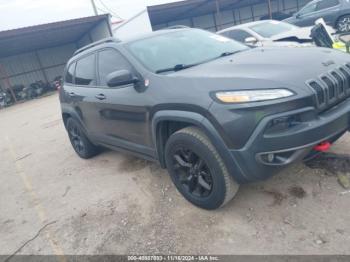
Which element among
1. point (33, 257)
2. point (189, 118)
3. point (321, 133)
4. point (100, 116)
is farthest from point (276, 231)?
point (100, 116)

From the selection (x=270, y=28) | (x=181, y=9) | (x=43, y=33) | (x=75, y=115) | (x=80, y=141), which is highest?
(x=43, y=33)

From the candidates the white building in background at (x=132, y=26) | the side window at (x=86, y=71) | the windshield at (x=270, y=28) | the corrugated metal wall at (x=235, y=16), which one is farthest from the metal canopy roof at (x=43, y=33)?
the side window at (x=86, y=71)

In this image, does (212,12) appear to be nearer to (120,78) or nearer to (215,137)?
(120,78)

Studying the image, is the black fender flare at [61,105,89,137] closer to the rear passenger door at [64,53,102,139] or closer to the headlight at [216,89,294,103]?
the rear passenger door at [64,53,102,139]

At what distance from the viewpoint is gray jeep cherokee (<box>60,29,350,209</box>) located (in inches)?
96.2

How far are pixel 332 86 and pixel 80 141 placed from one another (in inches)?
162

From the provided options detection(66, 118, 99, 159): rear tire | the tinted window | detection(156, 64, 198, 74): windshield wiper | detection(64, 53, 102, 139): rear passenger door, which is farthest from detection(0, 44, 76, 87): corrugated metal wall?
detection(156, 64, 198, 74): windshield wiper

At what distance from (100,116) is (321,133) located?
2.74 m

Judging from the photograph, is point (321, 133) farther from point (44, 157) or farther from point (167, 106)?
point (44, 157)

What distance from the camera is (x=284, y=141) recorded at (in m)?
2.42

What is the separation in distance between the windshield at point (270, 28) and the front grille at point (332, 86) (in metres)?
6.21

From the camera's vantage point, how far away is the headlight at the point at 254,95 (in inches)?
95.5

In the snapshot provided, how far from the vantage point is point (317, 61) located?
278 cm

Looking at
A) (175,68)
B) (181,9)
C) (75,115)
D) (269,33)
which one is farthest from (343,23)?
(181,9)
